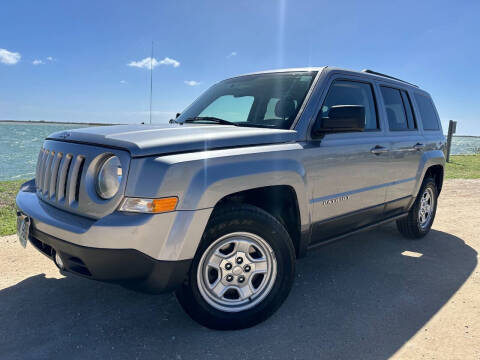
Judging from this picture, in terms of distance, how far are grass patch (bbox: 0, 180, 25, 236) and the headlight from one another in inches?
130

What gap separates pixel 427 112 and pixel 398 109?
3.15 ft

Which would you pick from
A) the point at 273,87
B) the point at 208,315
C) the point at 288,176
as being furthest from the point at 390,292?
the point at 273,87

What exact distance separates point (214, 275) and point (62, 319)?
119cm

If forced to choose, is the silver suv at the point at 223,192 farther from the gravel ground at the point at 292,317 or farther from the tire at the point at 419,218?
the tire at the point at 419,218

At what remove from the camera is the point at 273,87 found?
3.48 meters

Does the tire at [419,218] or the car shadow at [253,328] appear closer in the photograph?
the car shadow at [253,328]

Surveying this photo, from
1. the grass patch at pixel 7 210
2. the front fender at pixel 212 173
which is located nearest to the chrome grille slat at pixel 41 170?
the front fender at pixel 212 173

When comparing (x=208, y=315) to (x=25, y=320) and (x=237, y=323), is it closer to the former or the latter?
(x=237, y=323)

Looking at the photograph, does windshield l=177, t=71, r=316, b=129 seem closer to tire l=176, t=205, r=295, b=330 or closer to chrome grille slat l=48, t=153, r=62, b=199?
tire l=176, t=205, r=295, b=330

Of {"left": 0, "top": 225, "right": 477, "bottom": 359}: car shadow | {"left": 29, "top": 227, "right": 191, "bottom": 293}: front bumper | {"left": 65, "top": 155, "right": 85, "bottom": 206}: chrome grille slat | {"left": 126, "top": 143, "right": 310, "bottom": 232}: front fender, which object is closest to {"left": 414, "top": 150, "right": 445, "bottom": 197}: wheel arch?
{"left": 0, "top": 225, "right": 477, "bottom": 359}: car shadow

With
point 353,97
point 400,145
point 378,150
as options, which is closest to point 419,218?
point 400,145

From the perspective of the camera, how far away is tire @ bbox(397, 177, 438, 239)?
4.73 m

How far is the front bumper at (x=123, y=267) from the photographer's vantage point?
217 centimetres

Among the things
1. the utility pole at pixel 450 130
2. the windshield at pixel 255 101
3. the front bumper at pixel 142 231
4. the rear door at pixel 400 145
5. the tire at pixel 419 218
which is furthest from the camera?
the utility pole at pixel 450 130
